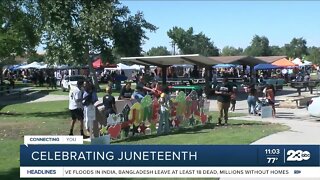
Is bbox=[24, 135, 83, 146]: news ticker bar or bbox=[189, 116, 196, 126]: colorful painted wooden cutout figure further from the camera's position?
bbox=[189, 116, 196, 126]: colorful painted wooden cutout figure

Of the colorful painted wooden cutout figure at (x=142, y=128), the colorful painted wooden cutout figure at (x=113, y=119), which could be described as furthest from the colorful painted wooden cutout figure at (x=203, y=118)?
the colorful painted wooden cutout figure at (x=113, y=119)

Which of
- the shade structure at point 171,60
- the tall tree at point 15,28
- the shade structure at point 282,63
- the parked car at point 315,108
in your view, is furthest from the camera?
the shade structure at point 282,63

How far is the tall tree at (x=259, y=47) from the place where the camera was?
128875 mm

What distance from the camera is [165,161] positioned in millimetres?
7922

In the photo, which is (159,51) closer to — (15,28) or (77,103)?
(15,28)

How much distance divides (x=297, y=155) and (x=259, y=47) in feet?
416

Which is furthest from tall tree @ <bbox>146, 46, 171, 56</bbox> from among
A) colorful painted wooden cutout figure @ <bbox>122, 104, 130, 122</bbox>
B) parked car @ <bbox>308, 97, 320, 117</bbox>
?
colorful painted wooden cutout figure @ <bbox>122, 104, 130, 122</bbox>

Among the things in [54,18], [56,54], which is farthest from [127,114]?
[56,54]

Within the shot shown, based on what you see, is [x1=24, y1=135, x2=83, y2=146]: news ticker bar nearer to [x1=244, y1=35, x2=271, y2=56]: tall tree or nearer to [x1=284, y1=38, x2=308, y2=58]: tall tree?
[x1=244, y1=35, x2=271, y2=56]: tall tree

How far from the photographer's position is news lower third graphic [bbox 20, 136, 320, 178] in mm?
7770

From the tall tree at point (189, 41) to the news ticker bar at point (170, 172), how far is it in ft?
393

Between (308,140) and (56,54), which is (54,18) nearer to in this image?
(56,54)

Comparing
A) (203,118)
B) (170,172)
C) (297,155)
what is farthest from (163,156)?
(203,118)

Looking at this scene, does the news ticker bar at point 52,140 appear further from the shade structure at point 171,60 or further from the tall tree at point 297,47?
the tall tree at point 297,47
